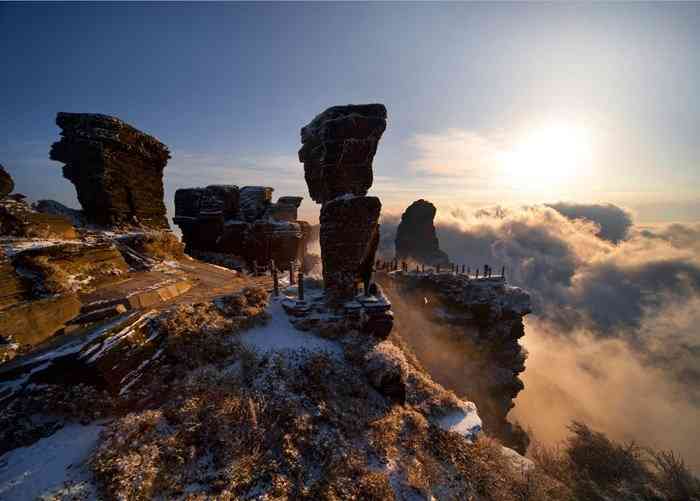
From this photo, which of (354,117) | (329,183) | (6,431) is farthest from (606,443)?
(6,431)

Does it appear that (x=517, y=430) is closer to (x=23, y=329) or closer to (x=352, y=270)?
(x=352, y=270)

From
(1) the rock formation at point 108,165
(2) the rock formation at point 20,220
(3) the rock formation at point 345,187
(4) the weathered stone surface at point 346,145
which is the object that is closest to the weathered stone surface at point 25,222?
(2) the rock formation at point 20,220

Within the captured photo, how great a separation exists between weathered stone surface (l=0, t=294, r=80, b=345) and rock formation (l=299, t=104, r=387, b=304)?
915 cm

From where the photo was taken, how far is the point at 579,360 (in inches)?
5778

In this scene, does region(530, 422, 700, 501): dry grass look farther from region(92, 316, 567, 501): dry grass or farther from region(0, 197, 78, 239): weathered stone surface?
region(0, 197, 78, 239): weathered stone surface

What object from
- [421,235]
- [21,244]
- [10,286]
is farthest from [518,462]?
[421,235]

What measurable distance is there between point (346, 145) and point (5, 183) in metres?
12.8

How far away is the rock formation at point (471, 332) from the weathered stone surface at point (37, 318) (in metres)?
26.2

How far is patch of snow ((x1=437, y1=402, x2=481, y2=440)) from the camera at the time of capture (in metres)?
10.2

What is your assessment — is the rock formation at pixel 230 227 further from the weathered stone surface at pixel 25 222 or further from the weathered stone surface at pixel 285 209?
the weathered stone surface at pixel 25 222

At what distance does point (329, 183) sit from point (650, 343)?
25989cm

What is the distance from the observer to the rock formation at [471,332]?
99.9ft

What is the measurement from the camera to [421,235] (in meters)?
102

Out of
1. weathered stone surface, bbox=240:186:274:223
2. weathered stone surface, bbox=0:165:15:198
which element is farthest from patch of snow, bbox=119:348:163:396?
weathered stone surface, bbox=240:186:274:223
